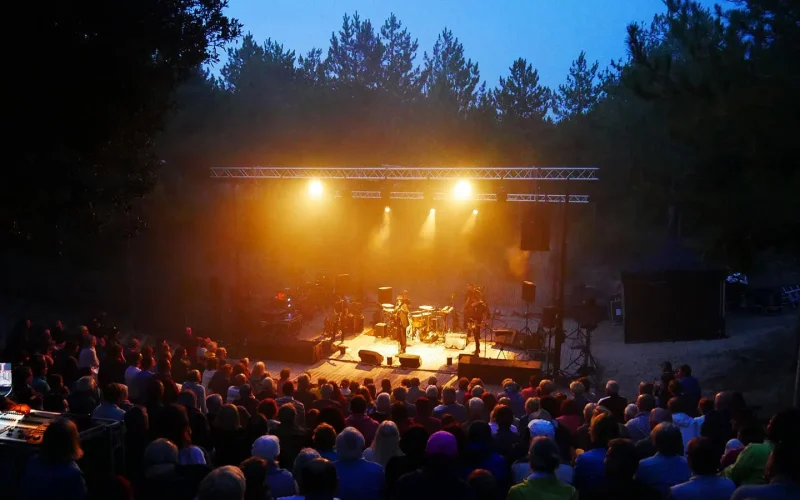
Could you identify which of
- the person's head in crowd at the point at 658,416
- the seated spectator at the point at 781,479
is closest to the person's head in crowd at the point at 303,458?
the seated spectator at the point at 781,479

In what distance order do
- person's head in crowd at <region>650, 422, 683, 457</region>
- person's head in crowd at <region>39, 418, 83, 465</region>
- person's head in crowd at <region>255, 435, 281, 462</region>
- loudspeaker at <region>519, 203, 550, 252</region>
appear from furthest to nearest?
loudspeaker at <region>519, 203, 550, 252</region>, person's head in crowd at <region>255, 435, 281, 462</region>, person's head in crowd at <region>650, 422, 683, 457</region>, person's head in crowd at <region>39, 418, 83, 465</region>

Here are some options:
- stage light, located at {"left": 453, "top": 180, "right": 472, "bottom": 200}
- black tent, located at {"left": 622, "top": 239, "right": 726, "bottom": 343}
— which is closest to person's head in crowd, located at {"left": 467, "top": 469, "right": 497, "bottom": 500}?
stage light, located at {"left": 453, "top": 180, "right": 472, "bottom": 200}

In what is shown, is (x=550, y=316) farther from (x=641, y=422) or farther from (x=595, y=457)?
(x=595, y=457)

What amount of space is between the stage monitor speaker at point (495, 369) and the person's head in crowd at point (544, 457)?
8889 millimetres

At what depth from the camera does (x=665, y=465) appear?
366 centimetres

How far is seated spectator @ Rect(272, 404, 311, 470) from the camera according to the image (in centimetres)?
463

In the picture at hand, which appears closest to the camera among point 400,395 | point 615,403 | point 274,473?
point 274,473

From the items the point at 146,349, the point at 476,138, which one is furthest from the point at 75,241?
the point at 476,138

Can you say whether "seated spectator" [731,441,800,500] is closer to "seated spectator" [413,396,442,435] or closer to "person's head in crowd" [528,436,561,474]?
"person's head in crowd" [528,436,561,474]

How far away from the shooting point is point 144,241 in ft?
66.4

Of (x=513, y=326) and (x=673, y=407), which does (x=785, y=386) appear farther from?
(x=513, y=326)

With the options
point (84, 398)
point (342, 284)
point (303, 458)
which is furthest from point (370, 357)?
point (303, 458)

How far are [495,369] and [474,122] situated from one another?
2101 centimetres

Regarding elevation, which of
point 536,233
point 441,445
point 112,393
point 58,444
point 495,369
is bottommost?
point 495,369
